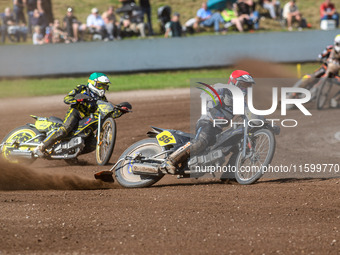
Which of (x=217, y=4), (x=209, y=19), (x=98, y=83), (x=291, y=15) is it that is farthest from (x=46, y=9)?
(x=98, y=83)

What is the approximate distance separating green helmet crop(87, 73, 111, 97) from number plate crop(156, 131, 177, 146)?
217cm

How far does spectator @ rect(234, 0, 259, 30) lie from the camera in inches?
979

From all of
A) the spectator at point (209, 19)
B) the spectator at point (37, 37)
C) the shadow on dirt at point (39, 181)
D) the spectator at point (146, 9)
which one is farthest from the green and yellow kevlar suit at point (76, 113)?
the spectator at point (209, 19)

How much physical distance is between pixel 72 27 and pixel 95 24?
89 cm

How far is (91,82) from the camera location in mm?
10461

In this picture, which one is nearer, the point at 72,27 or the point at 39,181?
the point at 39,181

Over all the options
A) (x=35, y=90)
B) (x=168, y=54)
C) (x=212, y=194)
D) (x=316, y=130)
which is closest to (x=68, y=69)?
(x=35, y=90)

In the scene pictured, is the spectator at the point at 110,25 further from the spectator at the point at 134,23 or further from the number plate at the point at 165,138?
the number plate at the point at 165,138

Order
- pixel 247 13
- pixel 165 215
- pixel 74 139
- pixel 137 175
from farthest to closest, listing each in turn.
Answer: pixel 247 13 < pixel 74 139 < pixel 137 175 < pixel 165 215

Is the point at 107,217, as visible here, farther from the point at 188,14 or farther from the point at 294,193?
the point at 188,14

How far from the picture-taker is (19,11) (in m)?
22.9

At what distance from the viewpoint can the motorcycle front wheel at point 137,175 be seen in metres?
8.77

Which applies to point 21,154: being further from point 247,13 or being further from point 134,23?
point 247,13

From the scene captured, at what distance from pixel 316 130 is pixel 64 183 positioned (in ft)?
21.3
